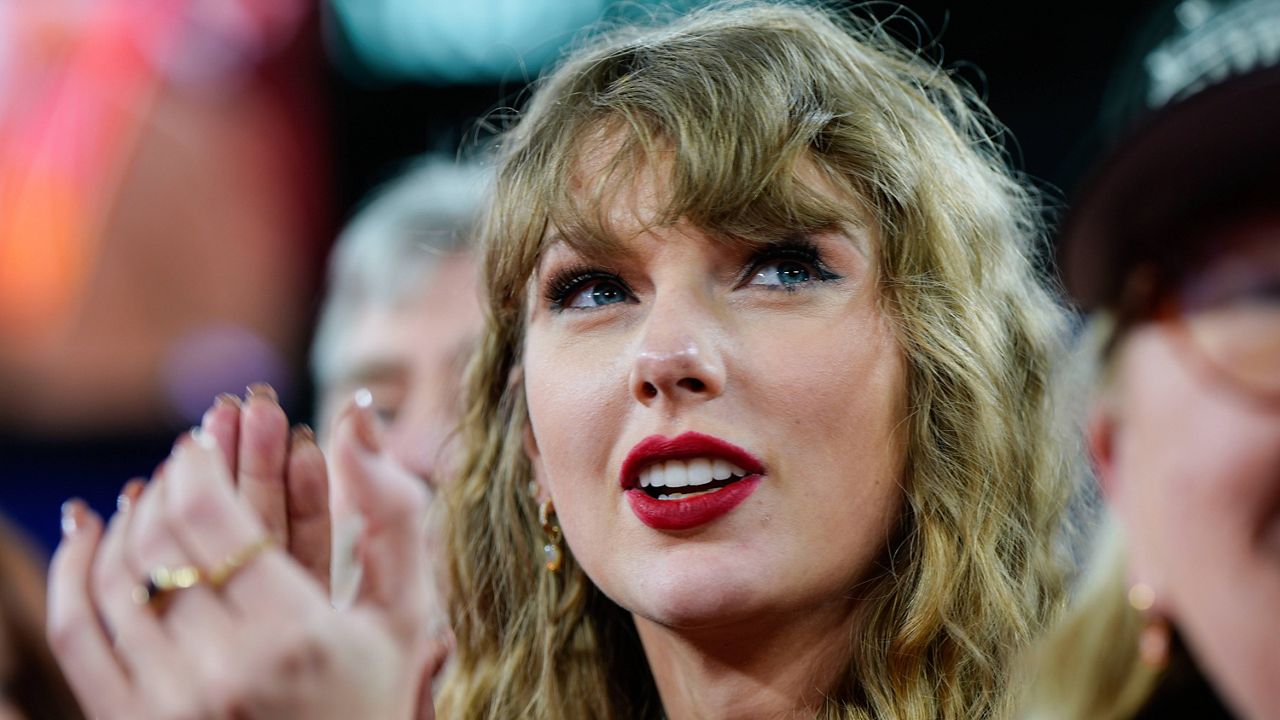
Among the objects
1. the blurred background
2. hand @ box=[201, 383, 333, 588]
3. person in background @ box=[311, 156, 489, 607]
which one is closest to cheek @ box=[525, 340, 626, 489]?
hand @ box=[201, 383, 333, 588]

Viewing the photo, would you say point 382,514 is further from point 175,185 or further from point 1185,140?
point 175,185

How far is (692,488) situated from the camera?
177cm

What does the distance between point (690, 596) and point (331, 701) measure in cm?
50

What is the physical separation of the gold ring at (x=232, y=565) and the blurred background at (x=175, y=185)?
497 cm

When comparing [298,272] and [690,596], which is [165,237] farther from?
[690,596]

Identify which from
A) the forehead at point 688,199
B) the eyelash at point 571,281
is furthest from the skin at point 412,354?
the forehead at point 688,199

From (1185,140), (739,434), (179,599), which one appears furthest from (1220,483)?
(179,599)

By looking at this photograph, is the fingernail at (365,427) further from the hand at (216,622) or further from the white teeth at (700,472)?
the white teeth at (700,472)

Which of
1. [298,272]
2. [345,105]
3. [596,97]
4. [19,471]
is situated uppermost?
[596,97]

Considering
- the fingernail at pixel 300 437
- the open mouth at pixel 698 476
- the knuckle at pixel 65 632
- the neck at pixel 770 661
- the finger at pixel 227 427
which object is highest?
the finger at pixel 227 427

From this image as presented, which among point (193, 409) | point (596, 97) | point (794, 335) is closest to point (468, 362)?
point (596, 97)

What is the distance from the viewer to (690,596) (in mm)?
1738

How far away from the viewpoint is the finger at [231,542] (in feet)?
4.66

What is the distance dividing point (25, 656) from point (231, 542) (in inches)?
9.3
